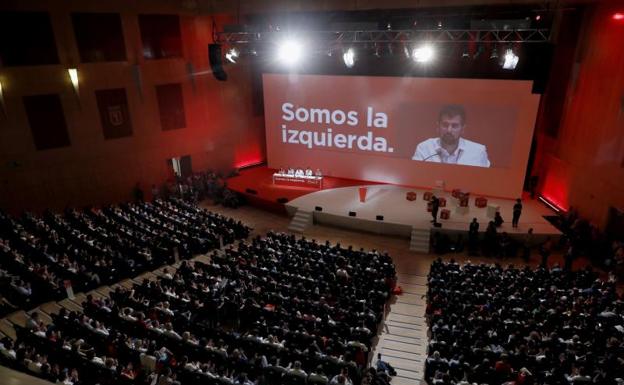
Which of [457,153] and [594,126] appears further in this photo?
[457,153]

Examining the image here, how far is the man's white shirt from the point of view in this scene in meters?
17.9

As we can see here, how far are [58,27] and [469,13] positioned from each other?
1641cm

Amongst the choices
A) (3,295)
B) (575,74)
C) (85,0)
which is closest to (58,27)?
(85,0)

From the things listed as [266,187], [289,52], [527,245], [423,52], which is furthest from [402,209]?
[289,52]

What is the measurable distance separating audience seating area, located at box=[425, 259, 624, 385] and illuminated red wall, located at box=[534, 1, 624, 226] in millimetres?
4983

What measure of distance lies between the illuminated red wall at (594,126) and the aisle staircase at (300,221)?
33.8 feet

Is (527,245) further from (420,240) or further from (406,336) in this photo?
(406,336)

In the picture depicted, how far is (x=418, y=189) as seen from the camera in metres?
19.6

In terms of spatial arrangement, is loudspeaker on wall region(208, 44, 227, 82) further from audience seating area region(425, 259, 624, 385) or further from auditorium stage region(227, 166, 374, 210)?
audience seating area region(425, 259, 624, 385)

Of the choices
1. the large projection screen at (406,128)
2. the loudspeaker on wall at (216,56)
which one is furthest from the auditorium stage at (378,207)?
the loudspeaker on wall at (216,56)

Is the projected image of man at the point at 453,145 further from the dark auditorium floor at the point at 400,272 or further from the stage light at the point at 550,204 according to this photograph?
the dark auditorium floor at the point at 400,272

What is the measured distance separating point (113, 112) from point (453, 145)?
593 inches

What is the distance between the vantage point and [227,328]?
1077 centimetres

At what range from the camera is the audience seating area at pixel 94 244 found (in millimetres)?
11164
